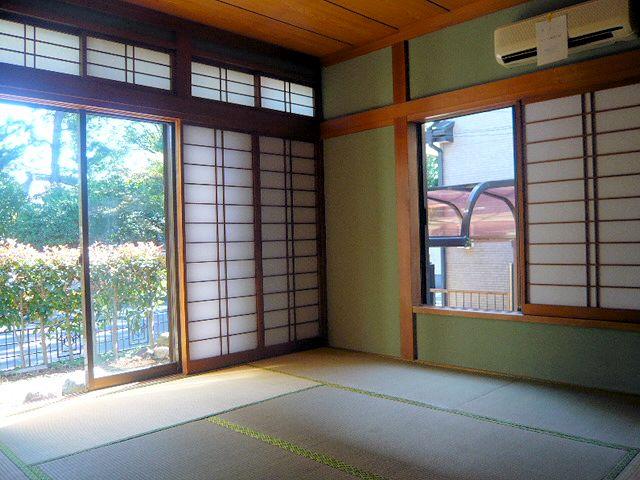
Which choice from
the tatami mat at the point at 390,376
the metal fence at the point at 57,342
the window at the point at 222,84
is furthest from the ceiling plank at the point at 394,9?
the metal fence at the point at 57,342

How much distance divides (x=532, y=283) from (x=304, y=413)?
77.4 inches

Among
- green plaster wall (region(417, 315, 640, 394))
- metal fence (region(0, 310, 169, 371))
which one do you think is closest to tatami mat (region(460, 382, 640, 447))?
green plaster wall (region(417, 315, 640, 394))

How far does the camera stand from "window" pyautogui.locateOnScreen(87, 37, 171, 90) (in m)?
4.00

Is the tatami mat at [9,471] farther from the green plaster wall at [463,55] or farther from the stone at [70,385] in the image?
the green plaster wall at [463,55]

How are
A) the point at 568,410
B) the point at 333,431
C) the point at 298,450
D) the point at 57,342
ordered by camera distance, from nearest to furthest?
the point at 298,450
the point at 333,431
the point at 568,410
the point at 57,342

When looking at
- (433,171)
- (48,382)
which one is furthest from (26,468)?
(433,171)

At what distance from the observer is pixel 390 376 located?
13.8 ft

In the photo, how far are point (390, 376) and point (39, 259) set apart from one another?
3752 millimetres

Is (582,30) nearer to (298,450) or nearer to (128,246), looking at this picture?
(298,450)

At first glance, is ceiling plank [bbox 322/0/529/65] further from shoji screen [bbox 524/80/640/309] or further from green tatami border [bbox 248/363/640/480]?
green tatami border [bbox 248/363/640/480]

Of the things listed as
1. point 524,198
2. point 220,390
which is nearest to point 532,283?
point 524,198

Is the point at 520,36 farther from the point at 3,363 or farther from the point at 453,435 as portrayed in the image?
the point at 3,363

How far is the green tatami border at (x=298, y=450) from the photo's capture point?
2475 millimetres

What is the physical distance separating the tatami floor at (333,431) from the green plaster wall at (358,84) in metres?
2.54
